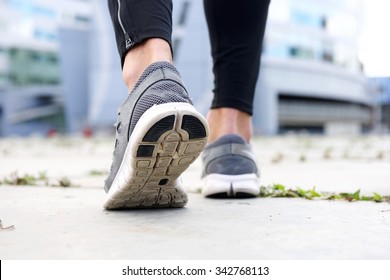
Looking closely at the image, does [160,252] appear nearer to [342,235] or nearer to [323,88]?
[342,235]

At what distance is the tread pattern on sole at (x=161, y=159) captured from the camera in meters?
0.92

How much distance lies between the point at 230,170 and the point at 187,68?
642 inches

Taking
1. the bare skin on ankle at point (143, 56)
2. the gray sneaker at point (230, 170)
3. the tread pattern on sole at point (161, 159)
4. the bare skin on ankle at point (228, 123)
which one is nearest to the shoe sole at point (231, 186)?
the gray sneaker at point (230, 170)

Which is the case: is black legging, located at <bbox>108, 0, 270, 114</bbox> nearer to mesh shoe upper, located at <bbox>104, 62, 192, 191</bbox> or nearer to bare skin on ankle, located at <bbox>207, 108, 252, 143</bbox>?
bare skin on ankle, located at <bbox>207, 108, 252, 143</bbox>

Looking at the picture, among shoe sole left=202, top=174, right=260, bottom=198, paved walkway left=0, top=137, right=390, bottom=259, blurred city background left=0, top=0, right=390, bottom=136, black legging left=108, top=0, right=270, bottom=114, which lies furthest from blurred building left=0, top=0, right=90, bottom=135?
paved walkway left=0, top=137, right=390, bottom=259

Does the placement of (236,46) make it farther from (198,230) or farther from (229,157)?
(198,230)

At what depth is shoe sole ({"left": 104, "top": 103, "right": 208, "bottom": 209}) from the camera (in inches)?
35.9

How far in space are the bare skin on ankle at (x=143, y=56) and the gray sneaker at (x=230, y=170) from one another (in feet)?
1.23

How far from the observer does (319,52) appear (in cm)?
2270

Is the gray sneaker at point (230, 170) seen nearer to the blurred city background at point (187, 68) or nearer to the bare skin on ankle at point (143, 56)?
the bare skin on ankle at point (143, 56)

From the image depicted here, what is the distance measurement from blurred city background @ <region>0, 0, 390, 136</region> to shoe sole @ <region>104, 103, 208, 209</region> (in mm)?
13954

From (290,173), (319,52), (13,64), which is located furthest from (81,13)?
(290,173)

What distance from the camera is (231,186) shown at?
52.0 inches

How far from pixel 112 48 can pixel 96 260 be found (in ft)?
61.3
